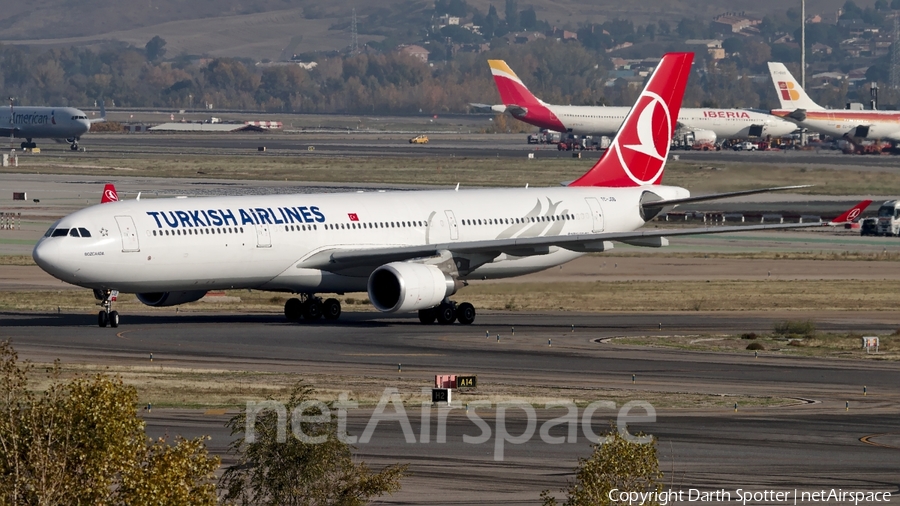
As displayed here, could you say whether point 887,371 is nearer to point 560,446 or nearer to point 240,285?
point 560,446

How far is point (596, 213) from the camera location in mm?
57812

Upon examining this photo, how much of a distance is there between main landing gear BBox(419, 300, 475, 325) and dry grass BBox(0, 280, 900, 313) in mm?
6464

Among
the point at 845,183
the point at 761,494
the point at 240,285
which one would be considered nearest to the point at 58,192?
the point at 845,183

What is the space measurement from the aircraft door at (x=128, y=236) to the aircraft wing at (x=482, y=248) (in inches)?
234

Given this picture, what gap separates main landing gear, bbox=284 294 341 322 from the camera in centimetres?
5325

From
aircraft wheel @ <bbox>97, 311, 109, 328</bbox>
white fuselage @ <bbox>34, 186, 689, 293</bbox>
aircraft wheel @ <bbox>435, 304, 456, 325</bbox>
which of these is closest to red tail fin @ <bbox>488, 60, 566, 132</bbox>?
white fuselage @ <bbox>34, 186, 689, 293</bbox>

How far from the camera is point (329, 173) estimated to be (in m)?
140

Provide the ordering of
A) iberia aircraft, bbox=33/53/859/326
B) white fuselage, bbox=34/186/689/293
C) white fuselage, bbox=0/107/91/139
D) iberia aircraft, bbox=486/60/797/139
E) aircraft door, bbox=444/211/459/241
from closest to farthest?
white fuselage, bbox=34/186/689/293, iberia aircraft, bbox=33/53/859/326, aircraft door, bbox=444/211/459/241, white fuselage, bbox=0/107/91/139, iberia aircraft, bbox=486/60/797/139

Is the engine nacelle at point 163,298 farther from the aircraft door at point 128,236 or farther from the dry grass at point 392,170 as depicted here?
the dry grass at point 392,170

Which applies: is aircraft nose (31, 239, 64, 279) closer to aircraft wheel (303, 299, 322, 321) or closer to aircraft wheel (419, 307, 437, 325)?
aircraft wheel (303, 299, 322, 321)

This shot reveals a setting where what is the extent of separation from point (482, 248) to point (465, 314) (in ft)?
8.79

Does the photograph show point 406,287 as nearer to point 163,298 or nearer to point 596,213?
point 163,298

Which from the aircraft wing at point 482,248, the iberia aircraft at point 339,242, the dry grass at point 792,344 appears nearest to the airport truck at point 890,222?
the iberia aircraft at point 339,242

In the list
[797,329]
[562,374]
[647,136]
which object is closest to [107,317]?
[562,374]
